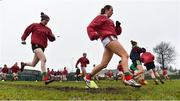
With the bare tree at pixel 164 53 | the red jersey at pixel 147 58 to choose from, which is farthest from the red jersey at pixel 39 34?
the bare tree at pixel 164 53

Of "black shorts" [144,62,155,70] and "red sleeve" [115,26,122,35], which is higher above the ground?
"red sleeve" [115,26,122,35]

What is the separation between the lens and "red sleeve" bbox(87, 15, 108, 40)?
926 centimetres

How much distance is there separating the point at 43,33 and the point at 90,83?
224 centimetres

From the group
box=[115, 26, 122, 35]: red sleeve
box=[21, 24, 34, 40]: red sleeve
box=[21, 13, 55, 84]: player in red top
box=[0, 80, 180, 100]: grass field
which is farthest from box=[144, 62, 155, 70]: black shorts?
box=[115, 26, 122, 35]: red sleeve

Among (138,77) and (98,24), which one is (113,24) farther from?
(138,77)

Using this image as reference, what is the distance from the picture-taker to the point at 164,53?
102250mm

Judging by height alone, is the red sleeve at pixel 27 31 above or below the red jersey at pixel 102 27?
above

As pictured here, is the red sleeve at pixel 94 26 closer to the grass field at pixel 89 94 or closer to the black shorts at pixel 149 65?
the grass field at pixel 89 94

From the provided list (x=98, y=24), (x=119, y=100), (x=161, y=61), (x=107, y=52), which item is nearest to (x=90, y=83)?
(x=107, y=52)

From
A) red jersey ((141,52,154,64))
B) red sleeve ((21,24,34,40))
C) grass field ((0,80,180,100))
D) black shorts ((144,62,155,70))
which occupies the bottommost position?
grass field ((0,80,180,100))

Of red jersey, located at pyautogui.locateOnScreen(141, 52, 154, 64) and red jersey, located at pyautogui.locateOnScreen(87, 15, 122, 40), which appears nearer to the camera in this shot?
red jersey, located at pyautogui.locateOnScreen(87, 15, 122, 40)

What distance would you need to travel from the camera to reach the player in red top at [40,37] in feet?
38.7

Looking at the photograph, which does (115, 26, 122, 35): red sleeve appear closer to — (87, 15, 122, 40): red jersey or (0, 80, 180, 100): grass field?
(87, 15, 122, 40): red jersey

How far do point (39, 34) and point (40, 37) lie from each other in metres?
0.09
